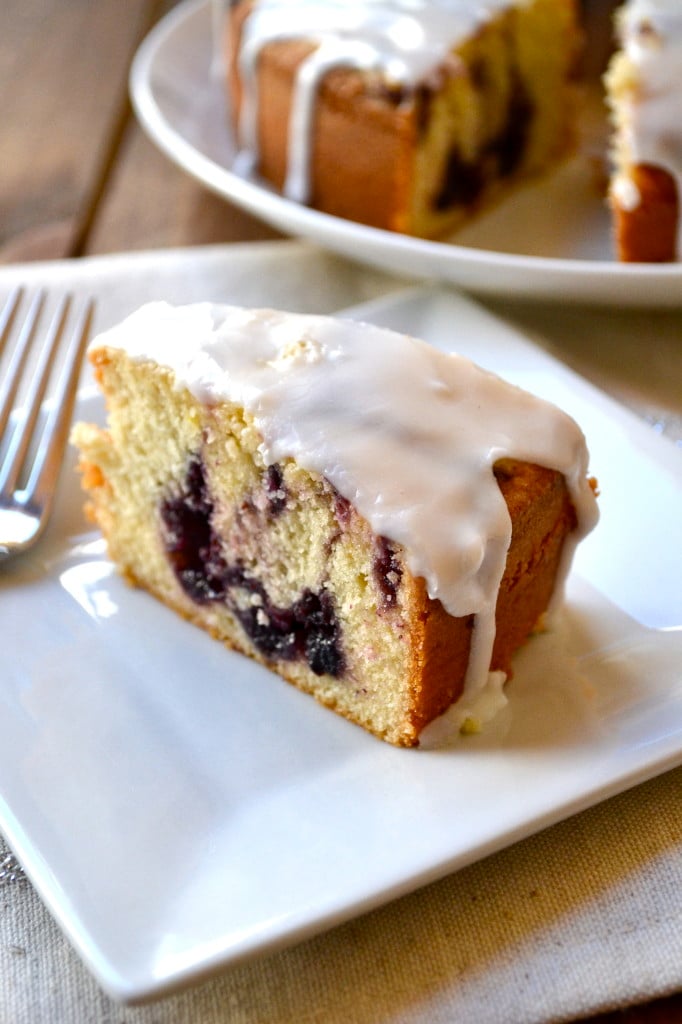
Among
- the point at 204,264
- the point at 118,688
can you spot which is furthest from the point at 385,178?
the point at 118,688

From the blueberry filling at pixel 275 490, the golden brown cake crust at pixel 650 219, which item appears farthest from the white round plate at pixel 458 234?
the blueberry filling at pixel 275 490

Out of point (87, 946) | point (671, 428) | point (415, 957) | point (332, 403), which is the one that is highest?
point (332, 403)

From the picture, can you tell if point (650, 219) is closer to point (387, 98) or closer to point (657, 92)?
point (657, 92)

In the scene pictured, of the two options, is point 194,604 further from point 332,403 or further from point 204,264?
point 204,264

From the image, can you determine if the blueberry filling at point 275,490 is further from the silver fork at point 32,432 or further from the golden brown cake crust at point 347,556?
the silver fork at point 32,432

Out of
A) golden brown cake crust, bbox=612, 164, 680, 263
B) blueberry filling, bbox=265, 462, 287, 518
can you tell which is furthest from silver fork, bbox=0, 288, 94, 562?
golden brown cake crust, bbox=612, 164, 680, 263

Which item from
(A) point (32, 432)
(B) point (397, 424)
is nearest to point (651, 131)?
(B) point (397, 424)

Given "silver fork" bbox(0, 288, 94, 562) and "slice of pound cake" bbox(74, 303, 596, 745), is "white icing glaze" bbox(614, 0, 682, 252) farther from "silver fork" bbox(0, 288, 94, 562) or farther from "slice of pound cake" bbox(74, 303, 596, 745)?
"silver fork" bbox(0, 288, 94, 562)
